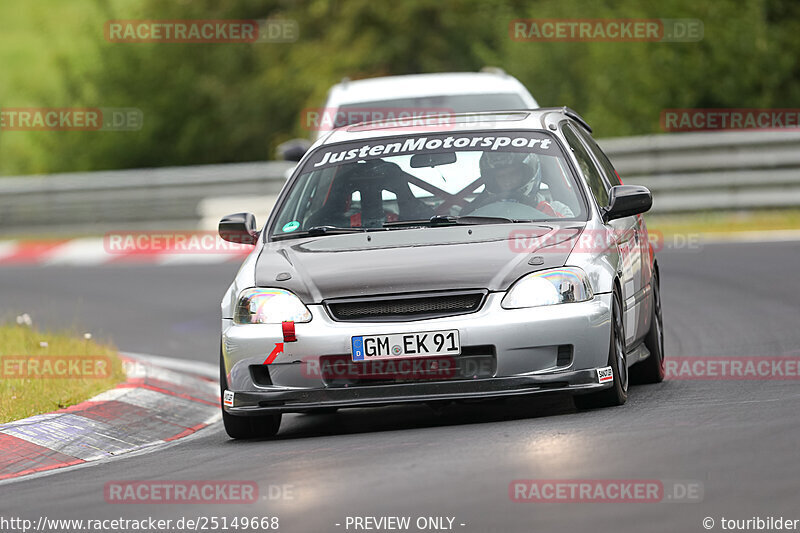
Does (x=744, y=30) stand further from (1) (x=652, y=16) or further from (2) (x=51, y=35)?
(2) (x=51, y=35)

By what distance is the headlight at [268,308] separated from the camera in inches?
313

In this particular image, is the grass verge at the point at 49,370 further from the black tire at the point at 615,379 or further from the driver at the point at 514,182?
the black tire at the point at 615,379

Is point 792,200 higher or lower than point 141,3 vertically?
lower

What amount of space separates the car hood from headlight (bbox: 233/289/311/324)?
4cm

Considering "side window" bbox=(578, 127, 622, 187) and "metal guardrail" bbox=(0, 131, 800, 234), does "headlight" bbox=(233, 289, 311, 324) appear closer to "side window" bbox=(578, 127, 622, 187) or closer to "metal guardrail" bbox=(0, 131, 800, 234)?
"side window" bbox=(578, 127, 622, 187)

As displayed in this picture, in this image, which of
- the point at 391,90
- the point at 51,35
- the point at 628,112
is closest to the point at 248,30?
the point at 51,35

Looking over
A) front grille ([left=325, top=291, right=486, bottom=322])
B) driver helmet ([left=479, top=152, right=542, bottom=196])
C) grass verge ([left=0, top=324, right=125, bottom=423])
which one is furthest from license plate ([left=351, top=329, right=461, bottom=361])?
grass verge ([left=0, top=324, right=125, bottom=423])

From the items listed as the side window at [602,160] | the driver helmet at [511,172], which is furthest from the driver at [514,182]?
the side window at [602,160]

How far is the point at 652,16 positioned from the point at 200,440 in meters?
18.3

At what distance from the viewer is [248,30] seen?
40469mm

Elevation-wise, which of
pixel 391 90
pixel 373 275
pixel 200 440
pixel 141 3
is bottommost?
pixel 200 440

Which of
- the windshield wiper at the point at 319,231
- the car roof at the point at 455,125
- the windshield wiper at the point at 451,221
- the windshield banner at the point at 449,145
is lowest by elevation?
the windshield wiper at the point at 319,231

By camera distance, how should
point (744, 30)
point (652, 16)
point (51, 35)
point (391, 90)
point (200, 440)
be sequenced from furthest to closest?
point (51, 35), point (652, 16), point (744, 30), point (391, 90), point (200, 440)

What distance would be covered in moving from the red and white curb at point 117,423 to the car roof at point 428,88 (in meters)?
3.69
